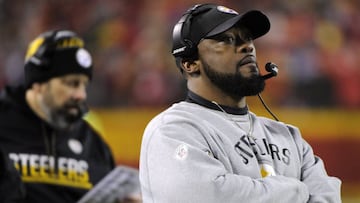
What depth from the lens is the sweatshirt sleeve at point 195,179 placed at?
3.22 meters

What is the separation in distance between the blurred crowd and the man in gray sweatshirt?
Result: 228 inches

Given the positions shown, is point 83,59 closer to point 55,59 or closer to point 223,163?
point 55,59

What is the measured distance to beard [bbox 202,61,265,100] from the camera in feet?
11.2

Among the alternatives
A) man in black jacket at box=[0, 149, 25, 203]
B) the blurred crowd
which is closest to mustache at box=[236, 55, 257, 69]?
man in black jacket at box=[0, 149, 25, 203]

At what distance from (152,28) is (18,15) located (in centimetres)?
222

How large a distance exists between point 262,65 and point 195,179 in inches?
279

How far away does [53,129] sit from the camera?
17.9 feet

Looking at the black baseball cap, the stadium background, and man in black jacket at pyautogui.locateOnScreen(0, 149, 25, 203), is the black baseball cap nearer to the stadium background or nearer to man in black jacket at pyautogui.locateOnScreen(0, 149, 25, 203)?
man in black jacket at pyautogui.locateOnScreen(0, 149, 25, 203)

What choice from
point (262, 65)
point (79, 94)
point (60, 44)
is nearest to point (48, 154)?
point (79, 94)

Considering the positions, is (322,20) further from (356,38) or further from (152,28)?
(152,28)

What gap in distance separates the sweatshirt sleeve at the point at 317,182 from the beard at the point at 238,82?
36 cm

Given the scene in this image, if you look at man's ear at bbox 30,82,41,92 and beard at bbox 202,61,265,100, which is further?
man's ear at bbox 30,82,41,92

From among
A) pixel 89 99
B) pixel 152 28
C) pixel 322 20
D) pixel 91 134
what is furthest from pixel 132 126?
pixel 91 134

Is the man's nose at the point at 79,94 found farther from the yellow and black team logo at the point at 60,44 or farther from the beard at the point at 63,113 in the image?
the yellow and black team logo at the point at 60,44
